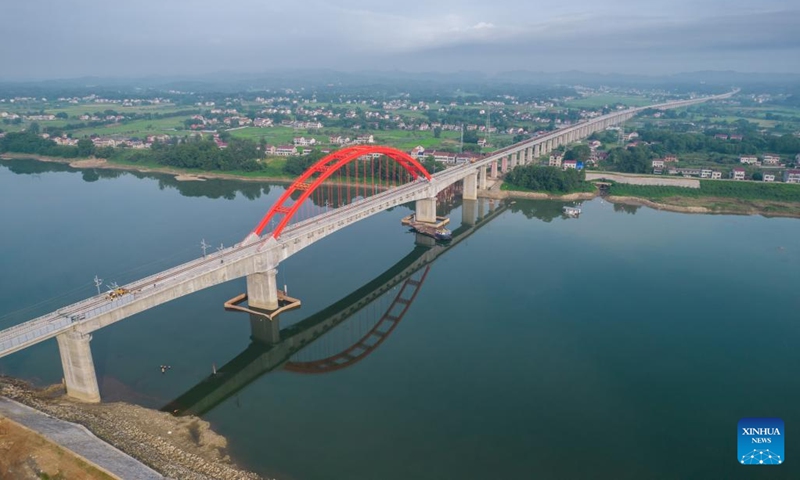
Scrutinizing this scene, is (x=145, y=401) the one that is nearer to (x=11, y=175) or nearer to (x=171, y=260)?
(x=171, y=260)

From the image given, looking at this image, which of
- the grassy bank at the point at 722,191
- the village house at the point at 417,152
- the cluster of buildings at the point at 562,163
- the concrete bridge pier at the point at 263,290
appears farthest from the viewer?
the village house at the point at 417,152

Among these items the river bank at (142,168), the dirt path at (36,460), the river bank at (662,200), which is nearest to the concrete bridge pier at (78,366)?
the dirt path at (36,460)

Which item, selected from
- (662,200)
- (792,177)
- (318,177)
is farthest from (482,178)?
(792,177)

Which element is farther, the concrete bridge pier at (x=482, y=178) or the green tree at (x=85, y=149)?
the green tree at (x=85, y=149)

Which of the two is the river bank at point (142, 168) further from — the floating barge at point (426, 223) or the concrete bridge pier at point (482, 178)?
Answer: the concrete bridge pier at point (482, 178)

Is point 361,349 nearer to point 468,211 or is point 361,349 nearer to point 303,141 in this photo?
point 468,211

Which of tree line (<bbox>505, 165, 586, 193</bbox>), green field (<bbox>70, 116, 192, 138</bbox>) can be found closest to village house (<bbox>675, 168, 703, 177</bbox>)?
tree line (<bbox>505, 165, 586, 193</bbox>)

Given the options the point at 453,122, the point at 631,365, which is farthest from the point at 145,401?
the point at 453,122
